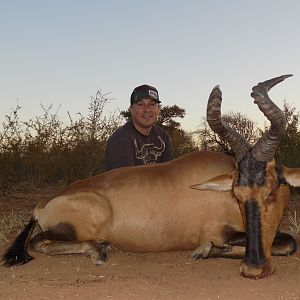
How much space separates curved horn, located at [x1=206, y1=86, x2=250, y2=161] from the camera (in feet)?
15.8

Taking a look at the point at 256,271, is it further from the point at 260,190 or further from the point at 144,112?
the point at 144,112

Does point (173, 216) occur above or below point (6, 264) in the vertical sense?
above

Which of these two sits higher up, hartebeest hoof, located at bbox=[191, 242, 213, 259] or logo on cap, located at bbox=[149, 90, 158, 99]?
logo on cap, located at bbox=[149, 90, 158, 99]

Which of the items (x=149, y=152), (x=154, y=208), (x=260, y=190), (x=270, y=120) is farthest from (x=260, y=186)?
(x=149, y=152)

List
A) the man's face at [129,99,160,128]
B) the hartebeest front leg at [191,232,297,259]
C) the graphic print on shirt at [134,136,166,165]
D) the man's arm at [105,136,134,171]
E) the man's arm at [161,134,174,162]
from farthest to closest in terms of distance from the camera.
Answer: the man's arm at [161,134,174,162] → the man's face at [129,99,160,128] → the graphic print on shirt at [134,136,166,165] → the man's arm at [105,136,134,171] → the hartebeest front leg at [191,232,297,259]

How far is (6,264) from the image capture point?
5.29 metres

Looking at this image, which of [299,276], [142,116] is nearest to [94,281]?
[299,276]

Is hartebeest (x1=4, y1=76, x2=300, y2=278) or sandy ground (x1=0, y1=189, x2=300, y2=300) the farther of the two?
hartebeest (x1=4, y1=76, x2=300, y2=278)

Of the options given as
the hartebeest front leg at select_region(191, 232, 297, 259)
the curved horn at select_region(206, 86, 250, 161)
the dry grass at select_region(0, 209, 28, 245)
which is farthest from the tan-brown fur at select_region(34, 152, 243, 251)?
the dry grass at select_region(0, 209, 28, 245)

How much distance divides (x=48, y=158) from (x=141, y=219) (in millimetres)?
7502

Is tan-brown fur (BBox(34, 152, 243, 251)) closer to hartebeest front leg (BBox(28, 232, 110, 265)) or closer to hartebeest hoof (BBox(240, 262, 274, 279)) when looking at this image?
hartebeest front leg (BBox(28, 232, 110, 265))

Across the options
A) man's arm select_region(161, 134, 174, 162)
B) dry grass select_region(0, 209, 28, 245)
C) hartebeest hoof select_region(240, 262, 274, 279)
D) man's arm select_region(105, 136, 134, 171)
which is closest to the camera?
hartebeest hoof select_region(240, 262, 274, 279)

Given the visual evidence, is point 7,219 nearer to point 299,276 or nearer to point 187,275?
point 187,275

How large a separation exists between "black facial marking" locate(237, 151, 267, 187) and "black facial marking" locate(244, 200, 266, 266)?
0.57 ft
